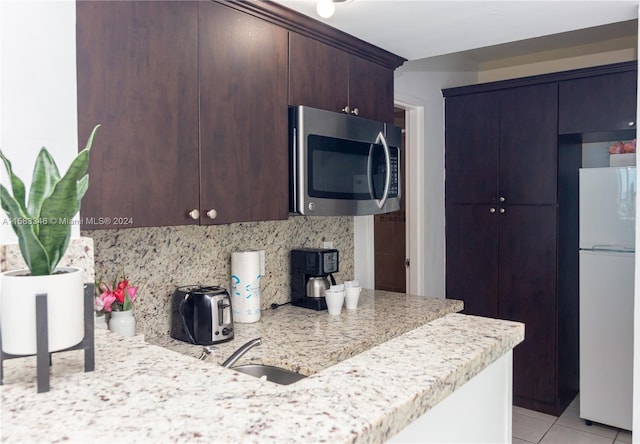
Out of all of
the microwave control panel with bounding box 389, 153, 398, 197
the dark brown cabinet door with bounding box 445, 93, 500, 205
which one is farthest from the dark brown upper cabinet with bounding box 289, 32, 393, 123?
the dark brown cabinet door with bounding box 445, 93, 500, 205

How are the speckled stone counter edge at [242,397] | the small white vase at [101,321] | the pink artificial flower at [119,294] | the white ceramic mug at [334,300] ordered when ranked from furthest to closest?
1. the white ceramic mug at [334,300]
2. the pink artificial flower at [119,294]
3. the small white vase at [101,321]
4. the speckled stone counter edge at [242,397]

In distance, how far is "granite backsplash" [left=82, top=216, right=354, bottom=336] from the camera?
6.00 feet

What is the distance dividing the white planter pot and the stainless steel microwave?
1237 mm

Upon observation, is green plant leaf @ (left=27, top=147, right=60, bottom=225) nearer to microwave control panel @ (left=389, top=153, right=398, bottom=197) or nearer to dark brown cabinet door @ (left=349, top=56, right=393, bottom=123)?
dark brown cabinet door @ (left=349, top=56, right=393, bottom=123)

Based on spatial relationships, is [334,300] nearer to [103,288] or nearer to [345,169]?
[345,169]

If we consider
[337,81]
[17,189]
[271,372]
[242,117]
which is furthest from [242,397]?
[337,81]

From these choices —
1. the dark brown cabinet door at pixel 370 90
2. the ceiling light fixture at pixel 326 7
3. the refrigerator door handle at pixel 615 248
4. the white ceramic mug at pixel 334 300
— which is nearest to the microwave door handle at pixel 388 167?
the dark brown cabinet door at pixel 370 90

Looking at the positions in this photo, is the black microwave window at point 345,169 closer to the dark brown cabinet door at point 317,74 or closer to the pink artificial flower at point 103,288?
the dark brown cabinet door at point 317,74

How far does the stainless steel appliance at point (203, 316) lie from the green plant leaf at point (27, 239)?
3.41ft

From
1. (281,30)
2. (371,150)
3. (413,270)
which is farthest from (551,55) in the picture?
(281,30)

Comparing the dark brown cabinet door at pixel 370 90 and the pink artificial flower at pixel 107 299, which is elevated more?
the dark brown cabinet door at pixel 370 90

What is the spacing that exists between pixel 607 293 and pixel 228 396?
299 centimetres

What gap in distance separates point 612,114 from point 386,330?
214 centimetres

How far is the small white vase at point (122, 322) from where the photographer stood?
168 centimetres
